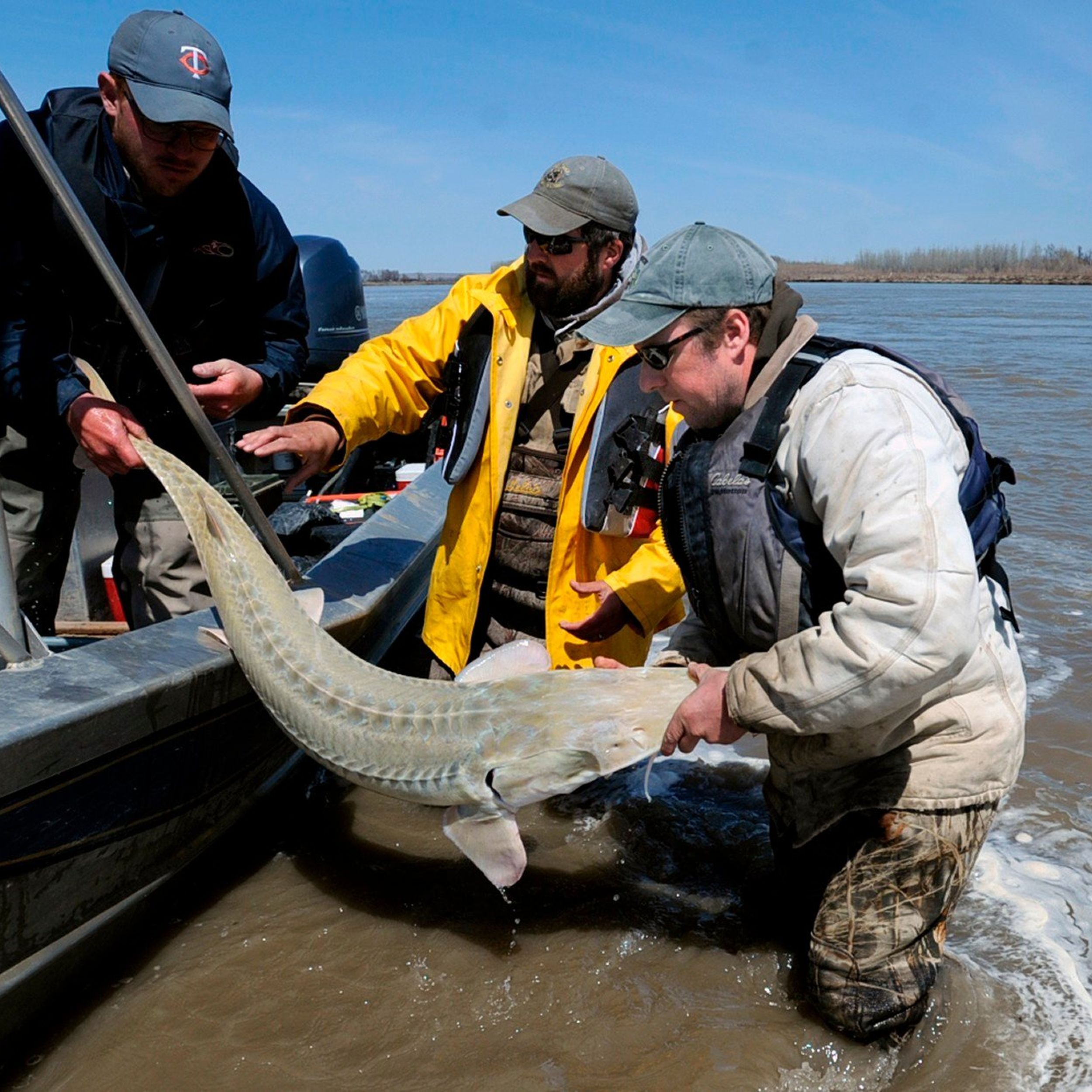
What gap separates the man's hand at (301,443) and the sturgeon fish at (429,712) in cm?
23

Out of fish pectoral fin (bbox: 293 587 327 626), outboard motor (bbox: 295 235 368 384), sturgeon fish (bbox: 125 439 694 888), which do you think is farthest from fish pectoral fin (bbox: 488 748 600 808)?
outboard motor (bbox: 295 235 368 384)

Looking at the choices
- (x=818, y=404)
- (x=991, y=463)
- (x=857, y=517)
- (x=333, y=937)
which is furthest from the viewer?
(x=333, y=937)

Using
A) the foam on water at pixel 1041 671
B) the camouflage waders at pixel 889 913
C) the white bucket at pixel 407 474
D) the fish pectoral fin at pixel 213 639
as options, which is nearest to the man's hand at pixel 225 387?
the fish pectoral fin at pixel 213 639

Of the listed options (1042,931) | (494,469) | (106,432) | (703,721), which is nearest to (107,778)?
(106,432)

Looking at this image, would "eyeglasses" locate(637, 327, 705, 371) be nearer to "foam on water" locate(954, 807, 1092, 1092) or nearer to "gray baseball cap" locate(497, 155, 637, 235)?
"gray baseball cap" locate(497, 155, 637, 235)

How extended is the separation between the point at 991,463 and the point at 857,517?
0.73 m

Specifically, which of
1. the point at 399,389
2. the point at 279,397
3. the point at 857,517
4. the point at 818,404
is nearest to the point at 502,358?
the point at 399,389

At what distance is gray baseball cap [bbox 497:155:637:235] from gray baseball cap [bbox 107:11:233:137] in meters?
1.08

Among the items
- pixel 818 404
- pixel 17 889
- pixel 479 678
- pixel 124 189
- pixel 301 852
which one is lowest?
pixel 301 852

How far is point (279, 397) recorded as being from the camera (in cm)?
443

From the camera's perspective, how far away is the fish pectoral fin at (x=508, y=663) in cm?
354

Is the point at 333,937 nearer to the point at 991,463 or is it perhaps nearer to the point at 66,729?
the point at 66,729

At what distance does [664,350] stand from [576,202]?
1222mm

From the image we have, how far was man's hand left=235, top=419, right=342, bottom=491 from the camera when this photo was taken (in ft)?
11.9
